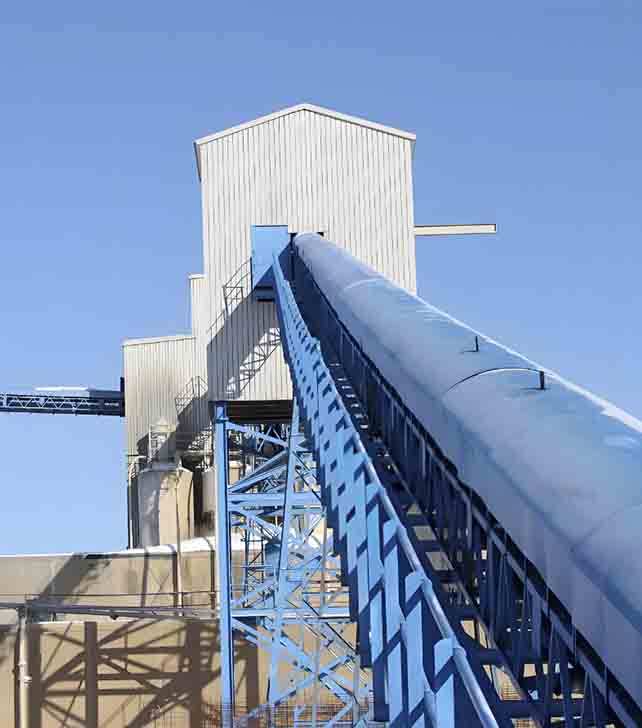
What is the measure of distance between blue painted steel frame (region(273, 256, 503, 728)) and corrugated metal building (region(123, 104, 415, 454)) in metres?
12.6

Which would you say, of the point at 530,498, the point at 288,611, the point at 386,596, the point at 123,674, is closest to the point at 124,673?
the point at 123,674

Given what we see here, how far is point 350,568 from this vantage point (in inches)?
421

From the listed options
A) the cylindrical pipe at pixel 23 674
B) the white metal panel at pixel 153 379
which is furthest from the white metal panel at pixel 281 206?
the cylindrical pipe at pixel 23 674

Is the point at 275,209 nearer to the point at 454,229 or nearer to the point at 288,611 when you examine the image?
the point at 454,229

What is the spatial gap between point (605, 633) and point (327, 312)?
1472 centimetres

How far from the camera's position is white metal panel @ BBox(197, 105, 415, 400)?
90.9ft

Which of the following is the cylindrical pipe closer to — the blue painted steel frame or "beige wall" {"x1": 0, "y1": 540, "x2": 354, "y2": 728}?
"beige wall" {"x1": 0, "y1": 540, "x2": 354, "y2": 728}

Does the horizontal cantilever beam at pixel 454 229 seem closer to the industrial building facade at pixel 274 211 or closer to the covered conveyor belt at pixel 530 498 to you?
the industrial building facade at pixel 274 211

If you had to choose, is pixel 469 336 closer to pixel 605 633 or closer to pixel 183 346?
pixel 605 633

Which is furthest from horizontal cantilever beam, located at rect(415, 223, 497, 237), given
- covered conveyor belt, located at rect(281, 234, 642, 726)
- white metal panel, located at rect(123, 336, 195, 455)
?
covered conveyor belt, located at rect(281, 234, 642, 726)

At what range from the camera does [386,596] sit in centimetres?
820

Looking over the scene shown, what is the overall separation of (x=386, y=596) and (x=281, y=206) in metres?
20.3

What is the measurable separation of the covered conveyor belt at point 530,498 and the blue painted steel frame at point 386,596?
1.45ft

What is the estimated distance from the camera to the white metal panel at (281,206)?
27.7m
